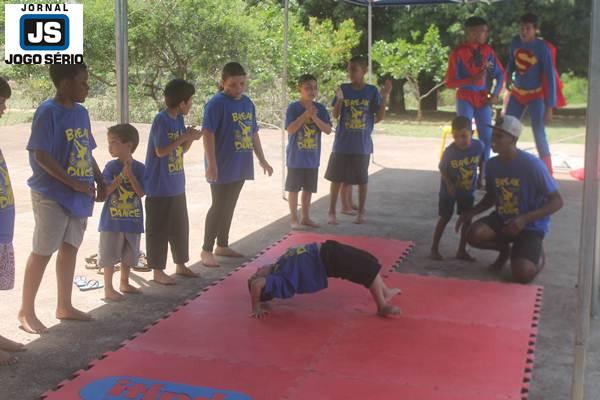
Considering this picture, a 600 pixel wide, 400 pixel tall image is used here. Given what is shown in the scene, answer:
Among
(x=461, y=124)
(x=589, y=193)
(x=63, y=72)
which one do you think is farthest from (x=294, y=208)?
(x=589, y=193)

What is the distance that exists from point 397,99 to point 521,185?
18.8 metres

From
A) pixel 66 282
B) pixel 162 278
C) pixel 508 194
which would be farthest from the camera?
pixel 508 194

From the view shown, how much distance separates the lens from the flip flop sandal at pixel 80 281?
5.76m

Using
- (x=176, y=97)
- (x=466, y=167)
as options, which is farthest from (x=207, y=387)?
(x=466, y=167)

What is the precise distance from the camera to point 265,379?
415 centimetres

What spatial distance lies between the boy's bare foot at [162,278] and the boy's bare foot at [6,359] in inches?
65.0

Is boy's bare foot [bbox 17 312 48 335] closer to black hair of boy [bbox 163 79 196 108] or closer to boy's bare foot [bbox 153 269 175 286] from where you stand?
boy's bare foot [bbox 153 269 175 286]

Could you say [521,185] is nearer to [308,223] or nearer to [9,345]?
[308,223]

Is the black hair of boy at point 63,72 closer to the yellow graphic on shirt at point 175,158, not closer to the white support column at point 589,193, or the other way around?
the yellow graphic on shirt at point 175,158

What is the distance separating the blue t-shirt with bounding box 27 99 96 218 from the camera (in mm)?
4555

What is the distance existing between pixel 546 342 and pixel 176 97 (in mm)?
2956

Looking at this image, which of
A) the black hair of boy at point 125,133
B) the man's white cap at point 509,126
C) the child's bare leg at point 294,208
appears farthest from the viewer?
the child's bare leg at point 294,208

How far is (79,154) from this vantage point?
15.5ft

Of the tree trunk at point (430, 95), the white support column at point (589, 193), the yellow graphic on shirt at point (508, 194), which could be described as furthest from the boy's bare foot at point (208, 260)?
the tree trunk at point (430, 95)
